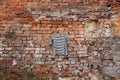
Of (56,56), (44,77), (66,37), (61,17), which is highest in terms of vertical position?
(61,17)

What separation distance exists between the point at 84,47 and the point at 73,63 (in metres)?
0.34

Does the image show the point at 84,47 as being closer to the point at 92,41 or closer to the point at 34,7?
the point at 92,41

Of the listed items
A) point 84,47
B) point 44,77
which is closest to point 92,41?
point 84,47

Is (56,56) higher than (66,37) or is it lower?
lower

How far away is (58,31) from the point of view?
16.1ft

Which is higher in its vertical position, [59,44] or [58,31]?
[58,31]

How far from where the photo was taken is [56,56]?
4.87 m

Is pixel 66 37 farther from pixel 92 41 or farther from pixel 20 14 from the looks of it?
pixel 20 14

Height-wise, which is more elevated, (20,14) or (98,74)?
(20,14)

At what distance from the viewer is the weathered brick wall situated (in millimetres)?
4852

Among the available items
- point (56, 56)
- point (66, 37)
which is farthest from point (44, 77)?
point (66, 37)

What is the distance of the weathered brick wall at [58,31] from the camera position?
15.9 ft

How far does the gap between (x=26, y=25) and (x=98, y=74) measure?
152 cm

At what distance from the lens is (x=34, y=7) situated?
16.2 ft
